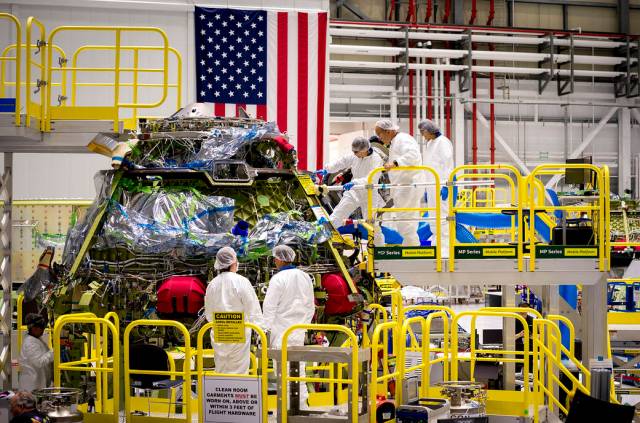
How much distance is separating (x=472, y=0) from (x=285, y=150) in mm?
14976

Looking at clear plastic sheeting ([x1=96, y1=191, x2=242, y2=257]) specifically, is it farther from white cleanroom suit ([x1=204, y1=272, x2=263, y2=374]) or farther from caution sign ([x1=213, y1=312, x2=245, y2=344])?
caution sign ([x1=213, y1=312, x2=245, y2=344])

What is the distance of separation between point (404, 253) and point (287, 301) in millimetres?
1261

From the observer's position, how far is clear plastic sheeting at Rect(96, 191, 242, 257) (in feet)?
34.0

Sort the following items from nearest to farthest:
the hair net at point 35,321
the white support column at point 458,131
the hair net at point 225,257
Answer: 1. the hair net at point 225,257
2. the hair net at point 35,321
3. the white support column at point 458,131

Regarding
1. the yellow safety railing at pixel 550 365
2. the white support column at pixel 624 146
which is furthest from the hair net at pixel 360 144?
the white support column at pixel 624 146

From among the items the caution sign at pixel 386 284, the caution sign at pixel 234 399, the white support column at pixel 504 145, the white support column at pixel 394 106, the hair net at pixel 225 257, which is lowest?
the caution sign at pixel 234 399

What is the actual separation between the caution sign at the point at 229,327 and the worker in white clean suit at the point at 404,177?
115 inches

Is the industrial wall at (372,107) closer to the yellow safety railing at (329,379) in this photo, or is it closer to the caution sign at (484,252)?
the caution sign at (484,252)

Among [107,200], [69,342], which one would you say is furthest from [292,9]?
[69,342]

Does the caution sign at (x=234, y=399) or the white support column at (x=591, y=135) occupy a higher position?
the white support column at (x=591, y=135)

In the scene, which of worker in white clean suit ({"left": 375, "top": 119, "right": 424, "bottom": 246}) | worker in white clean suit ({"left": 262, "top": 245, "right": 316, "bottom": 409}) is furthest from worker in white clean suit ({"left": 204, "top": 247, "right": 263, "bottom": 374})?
worker in white clean suit ({"left": 375, "top": 119, "right": 424, "bottom": 246})

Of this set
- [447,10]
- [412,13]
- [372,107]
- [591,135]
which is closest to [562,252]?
[412,13]

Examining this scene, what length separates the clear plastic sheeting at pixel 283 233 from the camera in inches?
408

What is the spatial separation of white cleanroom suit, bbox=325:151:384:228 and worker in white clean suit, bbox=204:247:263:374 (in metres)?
2.12
